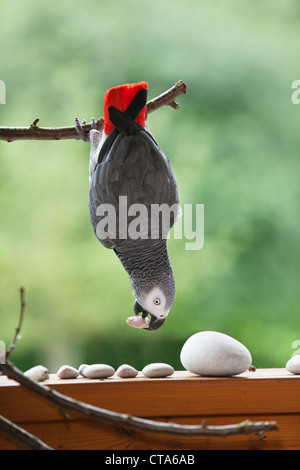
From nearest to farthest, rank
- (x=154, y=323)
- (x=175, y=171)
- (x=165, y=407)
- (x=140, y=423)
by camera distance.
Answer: (x=140, y=423) → (x=165, y=407) → (x=154, y=323) → (x=175, y=171)

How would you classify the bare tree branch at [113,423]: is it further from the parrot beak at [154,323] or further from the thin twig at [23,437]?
the parrot beak at [154,323]

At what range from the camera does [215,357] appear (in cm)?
78


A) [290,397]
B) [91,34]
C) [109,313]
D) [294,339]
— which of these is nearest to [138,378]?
[290,397]

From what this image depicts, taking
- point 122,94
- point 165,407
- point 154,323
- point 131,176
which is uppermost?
point 122,94

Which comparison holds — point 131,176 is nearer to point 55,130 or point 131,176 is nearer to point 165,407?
point 55,130

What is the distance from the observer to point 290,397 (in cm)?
74

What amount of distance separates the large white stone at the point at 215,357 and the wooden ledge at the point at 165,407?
2 cm

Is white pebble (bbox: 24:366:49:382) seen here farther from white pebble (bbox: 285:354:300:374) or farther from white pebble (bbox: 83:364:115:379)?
white pebble (bbox: 285:354:300:374)

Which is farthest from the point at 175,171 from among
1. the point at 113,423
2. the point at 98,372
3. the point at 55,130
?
the point at 113,423

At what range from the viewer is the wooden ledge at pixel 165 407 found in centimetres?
70

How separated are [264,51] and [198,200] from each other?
21.4 inches

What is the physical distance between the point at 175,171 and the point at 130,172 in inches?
36.7

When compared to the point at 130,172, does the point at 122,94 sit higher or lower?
higher

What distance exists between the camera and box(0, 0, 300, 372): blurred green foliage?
1.61 metres
